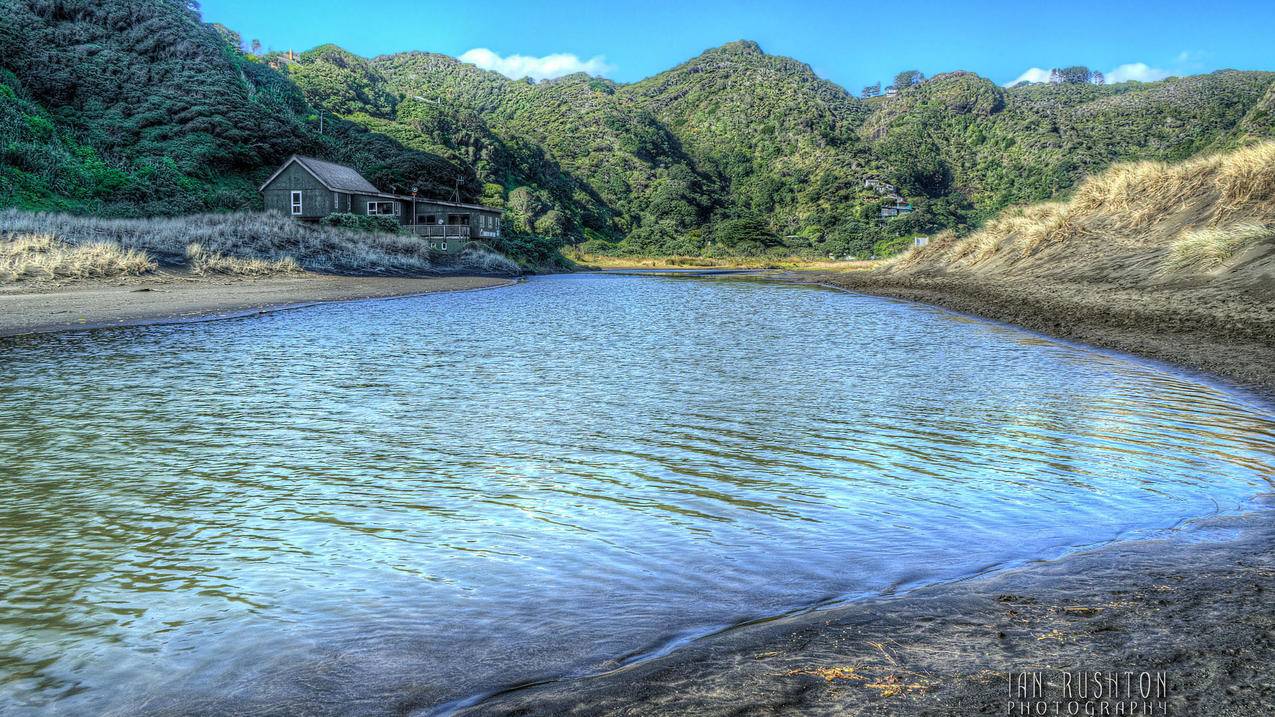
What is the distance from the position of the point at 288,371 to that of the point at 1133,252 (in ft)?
66.7

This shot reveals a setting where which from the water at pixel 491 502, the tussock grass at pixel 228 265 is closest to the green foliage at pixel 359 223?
the tussock grass at pixel 228 265

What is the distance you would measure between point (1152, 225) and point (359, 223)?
50659mm

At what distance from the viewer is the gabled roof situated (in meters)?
64.4

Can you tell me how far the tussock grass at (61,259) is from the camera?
23.6 meters

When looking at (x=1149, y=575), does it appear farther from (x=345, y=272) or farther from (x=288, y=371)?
(x=345, y=272)

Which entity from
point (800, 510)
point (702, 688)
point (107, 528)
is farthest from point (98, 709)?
point (800, 510)

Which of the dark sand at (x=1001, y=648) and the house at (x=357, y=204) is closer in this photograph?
the dark sand at (x=1001, y=648)

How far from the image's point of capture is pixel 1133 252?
70.7 ft

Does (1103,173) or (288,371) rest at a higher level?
(1103,173)

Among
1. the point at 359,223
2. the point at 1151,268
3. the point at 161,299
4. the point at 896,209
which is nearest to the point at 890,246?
the point at 896,209

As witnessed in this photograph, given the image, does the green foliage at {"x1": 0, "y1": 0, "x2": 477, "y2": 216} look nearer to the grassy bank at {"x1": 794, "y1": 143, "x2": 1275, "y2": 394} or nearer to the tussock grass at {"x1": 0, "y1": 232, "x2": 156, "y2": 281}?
the tussock grass at {"x1": 0, "y1": 232, "x2": 156, "y2": 281}

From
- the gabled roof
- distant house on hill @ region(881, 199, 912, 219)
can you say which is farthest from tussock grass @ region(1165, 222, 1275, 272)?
distant house on hill @ region(881, 199, 912, 219)

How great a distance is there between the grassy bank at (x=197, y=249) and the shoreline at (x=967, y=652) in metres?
25.9

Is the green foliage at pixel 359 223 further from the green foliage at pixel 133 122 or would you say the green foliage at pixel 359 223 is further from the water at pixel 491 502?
the water at pixel 491 502
